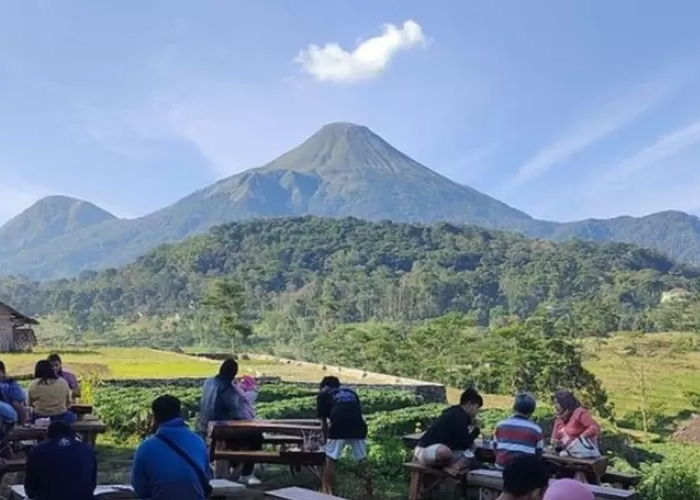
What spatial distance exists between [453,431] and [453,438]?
0.07 metres

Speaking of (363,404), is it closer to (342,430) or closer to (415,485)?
(342,430)

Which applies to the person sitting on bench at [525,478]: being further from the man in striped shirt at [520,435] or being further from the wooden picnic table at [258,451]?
the wooden picnic table at [258,451]

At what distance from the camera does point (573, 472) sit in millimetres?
7156

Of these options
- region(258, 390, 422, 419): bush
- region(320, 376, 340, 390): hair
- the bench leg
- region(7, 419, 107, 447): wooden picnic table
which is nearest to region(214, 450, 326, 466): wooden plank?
region(320, 376, 340, 390): hair

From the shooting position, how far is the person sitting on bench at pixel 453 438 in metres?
6.74

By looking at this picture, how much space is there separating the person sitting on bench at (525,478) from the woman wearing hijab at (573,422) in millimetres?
3603

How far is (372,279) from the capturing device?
116562 millimetres

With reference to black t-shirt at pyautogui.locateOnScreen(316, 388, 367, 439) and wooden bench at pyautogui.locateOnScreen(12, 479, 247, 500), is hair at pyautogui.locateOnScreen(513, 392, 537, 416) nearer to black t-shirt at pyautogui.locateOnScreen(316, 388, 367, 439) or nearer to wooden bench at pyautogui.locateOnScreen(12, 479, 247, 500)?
black t-shirt at pyautogui.locateOnScreen(316, 388, 367, 439)

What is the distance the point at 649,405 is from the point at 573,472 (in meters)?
43.2

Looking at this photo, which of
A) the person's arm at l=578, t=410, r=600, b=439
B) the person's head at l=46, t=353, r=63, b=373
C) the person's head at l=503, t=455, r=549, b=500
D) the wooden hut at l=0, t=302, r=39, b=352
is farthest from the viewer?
the wooden hut at l=0, t=302, r=39, b=352

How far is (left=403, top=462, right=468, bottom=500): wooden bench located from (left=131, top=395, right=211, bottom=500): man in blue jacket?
262cm

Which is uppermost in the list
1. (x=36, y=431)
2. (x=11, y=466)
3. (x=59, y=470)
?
(x=59, y=470)

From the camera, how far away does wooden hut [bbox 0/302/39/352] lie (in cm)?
4669

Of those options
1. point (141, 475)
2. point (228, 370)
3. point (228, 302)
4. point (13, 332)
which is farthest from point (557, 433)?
point (228, 302)
